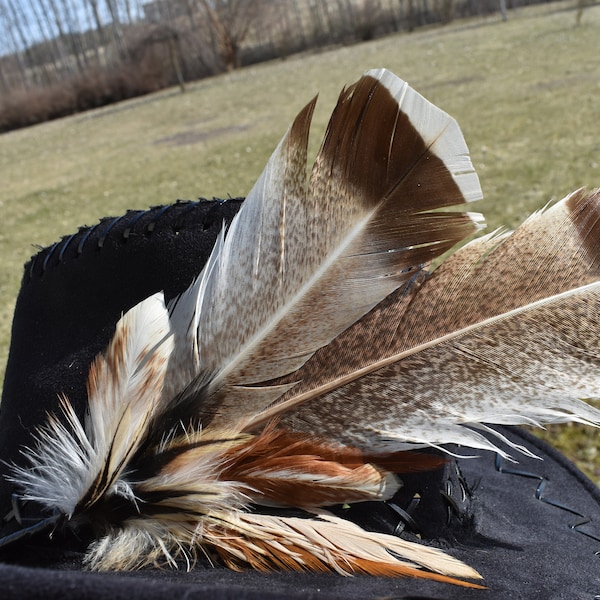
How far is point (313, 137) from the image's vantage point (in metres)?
9.96

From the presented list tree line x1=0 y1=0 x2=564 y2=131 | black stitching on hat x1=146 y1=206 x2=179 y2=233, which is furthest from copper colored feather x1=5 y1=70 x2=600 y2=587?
tree line x1=0 y1=0 x2=564 y2=131

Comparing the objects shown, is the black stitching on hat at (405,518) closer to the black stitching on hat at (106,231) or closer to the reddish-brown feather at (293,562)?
the reddish-brown feather at (293,562)

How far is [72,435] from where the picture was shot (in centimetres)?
85

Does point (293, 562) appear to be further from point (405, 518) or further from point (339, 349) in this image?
point (339, 349)

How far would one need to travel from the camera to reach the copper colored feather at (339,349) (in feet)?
2.57

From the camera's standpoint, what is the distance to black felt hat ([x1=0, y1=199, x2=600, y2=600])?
779mm

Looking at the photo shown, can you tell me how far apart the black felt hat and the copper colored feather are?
5 centimetres

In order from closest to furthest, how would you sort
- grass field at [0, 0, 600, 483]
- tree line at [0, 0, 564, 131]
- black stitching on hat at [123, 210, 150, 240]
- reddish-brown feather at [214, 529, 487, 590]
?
1. reddish-brown feather at [214, 529, 487, 590]
2. black stitching on hat at [123, 210, 150, 240]
3. grass field at [0, 0, 600, 483]
4. tree line at [0, 0, 564, 131]

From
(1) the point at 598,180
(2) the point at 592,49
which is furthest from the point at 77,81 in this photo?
(1) the point at 598,180

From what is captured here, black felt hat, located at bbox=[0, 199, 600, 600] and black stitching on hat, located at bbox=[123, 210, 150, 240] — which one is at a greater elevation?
black stitching on hat, located at bbox=[123, 210, 150, 240]

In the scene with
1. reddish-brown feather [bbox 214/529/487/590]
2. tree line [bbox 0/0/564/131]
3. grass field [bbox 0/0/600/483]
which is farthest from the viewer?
tree line [bbox 0/0/564/131]

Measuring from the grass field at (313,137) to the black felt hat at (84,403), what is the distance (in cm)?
183

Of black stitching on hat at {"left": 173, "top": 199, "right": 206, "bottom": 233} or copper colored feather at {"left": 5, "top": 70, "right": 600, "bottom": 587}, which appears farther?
black stitching on hat at {"left": 173, "top": 199, "right": 206, "bottom": 233}

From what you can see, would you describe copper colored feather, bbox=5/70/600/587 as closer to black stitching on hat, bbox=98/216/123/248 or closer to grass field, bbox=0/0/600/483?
black stitching on hat, bbox=98/216/123/248
